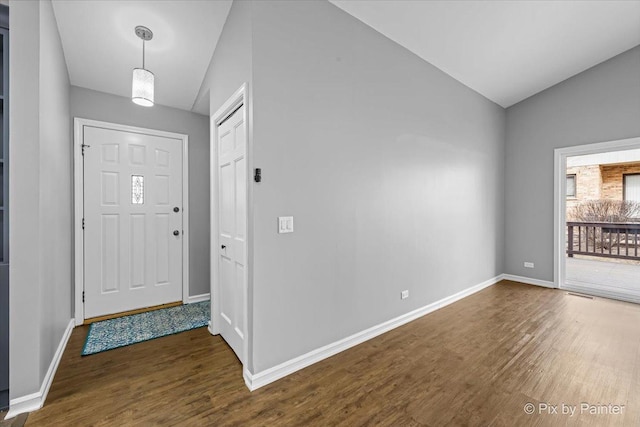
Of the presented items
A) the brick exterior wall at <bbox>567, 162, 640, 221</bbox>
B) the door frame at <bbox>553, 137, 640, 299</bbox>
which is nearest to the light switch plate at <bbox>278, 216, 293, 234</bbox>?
the door frame at <bbox>553, 137, 640, 299</bbox>

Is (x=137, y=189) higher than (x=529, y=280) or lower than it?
Answer: higher

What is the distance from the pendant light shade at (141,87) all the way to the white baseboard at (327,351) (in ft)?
7.88

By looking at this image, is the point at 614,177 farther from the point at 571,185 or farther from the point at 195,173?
the point at 195,173

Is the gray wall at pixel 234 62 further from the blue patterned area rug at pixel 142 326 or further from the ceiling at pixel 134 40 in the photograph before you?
the blue patterned area rug at pixel 142 326

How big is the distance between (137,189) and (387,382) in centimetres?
340

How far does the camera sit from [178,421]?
5.39 ft

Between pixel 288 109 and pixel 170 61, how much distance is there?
1708 mm

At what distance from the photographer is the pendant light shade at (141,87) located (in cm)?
235

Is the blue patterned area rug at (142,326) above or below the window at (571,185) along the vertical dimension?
below

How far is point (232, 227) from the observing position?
98.3 inches

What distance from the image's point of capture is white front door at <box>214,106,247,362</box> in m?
2.30

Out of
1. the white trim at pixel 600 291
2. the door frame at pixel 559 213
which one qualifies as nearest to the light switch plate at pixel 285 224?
the door frame at pixel 559 213

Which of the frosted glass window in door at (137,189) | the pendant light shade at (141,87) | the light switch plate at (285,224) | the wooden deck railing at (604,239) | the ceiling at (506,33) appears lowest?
the wooden deck railing at (604,239)

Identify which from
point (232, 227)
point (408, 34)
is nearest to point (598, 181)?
point (408, 34)
